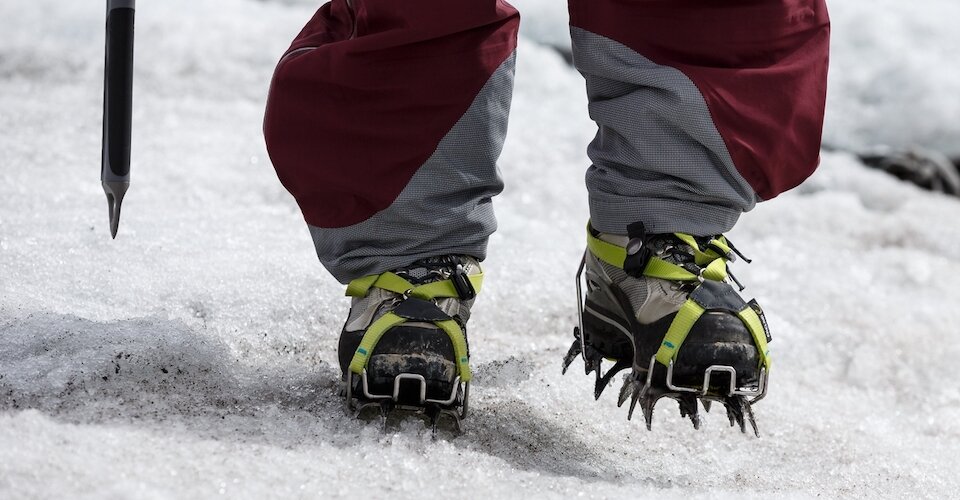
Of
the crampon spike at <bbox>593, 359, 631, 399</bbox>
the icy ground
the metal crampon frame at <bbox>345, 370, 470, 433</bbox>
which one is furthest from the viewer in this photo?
the crampon spike at <bbox>593, 359, 631, 399</bbox>

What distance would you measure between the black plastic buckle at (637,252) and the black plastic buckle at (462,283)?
0.69 feet

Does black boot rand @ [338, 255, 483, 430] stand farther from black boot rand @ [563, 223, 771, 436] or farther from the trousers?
black boot rand @ [563, 223, 771, 436]

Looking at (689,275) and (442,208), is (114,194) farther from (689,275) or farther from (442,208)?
(689,275)

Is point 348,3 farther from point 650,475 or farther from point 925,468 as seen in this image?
point 925,468

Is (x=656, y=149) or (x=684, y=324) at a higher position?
(x=656, y=149)

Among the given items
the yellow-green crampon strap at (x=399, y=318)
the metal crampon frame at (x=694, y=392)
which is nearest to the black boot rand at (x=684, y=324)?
the metal crampon frame at (x=694, y=392)

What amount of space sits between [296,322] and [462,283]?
0.44 m

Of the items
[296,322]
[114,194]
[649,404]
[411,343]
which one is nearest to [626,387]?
[649,404]

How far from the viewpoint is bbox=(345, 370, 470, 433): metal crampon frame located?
1.29 m

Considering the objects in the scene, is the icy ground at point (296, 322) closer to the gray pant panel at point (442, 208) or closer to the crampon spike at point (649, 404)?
the crampon spike at point (649, 404)

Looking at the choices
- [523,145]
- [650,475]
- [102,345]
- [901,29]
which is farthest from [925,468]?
[901,29]

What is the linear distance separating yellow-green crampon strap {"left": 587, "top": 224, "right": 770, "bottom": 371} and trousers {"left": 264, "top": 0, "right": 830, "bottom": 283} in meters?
0.03

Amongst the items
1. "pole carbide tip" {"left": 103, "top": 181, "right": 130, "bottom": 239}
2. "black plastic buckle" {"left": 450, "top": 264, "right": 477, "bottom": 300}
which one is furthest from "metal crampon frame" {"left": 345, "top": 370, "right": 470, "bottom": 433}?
"pole carbide tip" {"left": 103, "top": 181, "right": 130, "bottom": 239}

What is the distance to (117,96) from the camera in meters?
1.35
